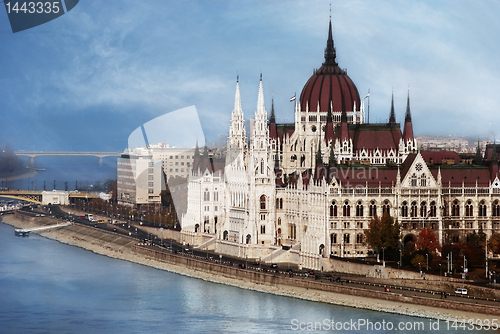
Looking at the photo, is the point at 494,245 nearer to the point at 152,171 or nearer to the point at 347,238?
the point at 347,238

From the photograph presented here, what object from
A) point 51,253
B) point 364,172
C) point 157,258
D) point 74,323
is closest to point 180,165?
point 51,253

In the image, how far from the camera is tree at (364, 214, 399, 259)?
115 m

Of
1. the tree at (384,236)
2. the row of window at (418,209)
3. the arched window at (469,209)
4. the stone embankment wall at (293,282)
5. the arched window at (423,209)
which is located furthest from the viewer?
the arched window at (469,209)

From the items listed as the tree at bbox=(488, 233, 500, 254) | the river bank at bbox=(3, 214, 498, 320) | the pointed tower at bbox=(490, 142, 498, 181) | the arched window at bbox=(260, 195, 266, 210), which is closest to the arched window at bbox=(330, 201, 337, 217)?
the river bank at bbox=(3, 214, 498, 320)

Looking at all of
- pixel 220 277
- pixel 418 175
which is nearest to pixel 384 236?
pixel 418 175

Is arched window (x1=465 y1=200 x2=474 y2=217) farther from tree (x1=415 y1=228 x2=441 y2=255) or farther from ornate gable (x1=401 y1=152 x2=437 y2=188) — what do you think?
tree (x1=415 y1=228 x2=441 y2=255)

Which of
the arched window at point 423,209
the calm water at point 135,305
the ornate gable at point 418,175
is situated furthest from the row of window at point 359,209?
the calm water at point 135,305

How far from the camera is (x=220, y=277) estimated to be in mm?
119125

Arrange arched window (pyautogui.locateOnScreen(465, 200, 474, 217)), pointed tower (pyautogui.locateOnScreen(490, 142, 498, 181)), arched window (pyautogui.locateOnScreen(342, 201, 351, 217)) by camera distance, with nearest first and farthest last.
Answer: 1. arched window (pyautogui.locateOnScreen(342, 201, 351, 217))
2. arched window (pyautogui.locateOnScreen(465, 200, 474, 217))
3. pointed tower (pyautogui.locateOnScreen(490, 142, 498, 181))

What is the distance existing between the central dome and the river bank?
23.2 metres

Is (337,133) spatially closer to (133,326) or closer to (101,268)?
(101,268)

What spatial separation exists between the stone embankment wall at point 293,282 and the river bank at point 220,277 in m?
0.21

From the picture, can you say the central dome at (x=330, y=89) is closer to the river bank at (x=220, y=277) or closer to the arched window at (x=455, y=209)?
the arched window at (x=455, y=209)

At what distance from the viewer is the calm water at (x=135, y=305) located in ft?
326
